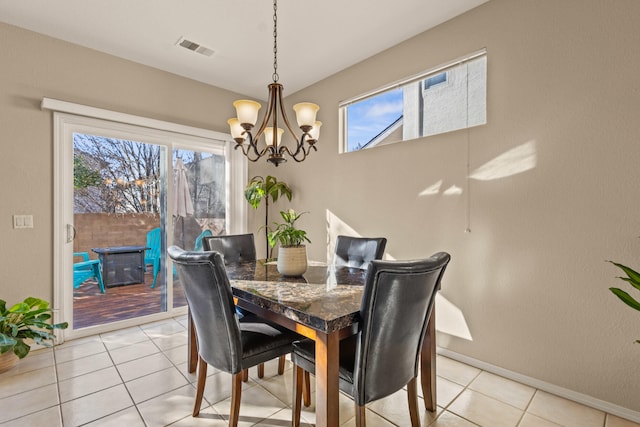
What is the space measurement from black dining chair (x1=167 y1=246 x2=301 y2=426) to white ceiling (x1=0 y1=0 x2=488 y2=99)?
2026mm

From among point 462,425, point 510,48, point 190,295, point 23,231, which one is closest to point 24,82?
point 23,231

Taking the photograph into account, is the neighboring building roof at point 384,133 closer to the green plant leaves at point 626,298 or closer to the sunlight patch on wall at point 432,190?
the sunlight patch on wall at point 432,190

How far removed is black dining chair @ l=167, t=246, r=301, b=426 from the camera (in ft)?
4.86

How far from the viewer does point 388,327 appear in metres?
Result: 1.32

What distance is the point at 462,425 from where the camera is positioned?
1747mm

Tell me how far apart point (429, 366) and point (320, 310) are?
94 centimetres

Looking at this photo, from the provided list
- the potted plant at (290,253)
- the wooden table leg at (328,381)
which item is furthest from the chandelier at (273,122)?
the wooden table leg at (328,381)

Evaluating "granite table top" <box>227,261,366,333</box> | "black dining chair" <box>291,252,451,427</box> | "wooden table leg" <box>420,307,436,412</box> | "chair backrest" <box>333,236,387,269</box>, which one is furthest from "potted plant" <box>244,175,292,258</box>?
"black dining chair" <box>291,252,451,427</box>

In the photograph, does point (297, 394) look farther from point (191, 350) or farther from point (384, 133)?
point (384, 133)

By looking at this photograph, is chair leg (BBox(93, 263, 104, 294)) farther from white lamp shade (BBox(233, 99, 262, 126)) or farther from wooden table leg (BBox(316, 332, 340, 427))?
wooden table leg (BBox(316, 332, 340, 427))

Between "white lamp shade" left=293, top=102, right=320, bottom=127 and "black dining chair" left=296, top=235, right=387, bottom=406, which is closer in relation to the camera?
"white lamp shade" left=293, top=102, right=320, bottom=127

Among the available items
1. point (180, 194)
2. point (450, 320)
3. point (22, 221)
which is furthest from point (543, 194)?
point (22, 221)

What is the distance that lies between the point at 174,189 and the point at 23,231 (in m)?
1.36

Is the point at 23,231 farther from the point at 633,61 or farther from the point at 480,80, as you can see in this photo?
the point at 633,61
